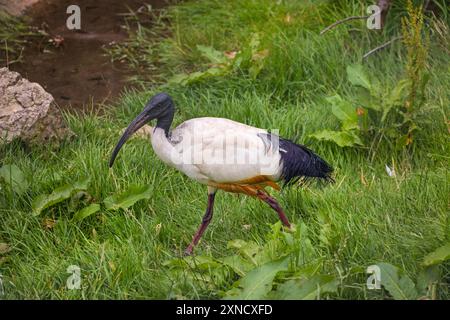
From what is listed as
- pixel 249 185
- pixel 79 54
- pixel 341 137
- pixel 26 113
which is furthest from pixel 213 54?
pixel 249 185

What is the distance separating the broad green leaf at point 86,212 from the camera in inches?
212

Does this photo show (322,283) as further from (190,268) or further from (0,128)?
(0,128)

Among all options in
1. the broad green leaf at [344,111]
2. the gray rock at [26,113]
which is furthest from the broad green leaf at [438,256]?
the gray rock at [26,113]

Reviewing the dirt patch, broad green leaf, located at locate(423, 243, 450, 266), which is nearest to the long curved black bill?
broad green leaf, located at locate(423, 243, 450, 266)

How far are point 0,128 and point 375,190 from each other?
246cm

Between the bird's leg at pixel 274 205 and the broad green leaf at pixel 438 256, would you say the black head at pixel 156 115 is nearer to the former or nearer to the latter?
the bird's leg at pixel 274 205

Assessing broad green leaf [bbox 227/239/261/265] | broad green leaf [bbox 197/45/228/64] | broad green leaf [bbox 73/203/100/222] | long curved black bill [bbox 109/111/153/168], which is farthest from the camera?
broad green leaf [bbox 197/45/228/64]

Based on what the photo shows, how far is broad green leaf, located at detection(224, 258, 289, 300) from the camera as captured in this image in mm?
4238

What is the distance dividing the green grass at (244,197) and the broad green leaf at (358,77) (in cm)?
36

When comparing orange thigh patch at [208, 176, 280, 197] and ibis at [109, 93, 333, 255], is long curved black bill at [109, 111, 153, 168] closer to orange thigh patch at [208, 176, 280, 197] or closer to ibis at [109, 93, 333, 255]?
ibis at [109, 93, 333, 255]

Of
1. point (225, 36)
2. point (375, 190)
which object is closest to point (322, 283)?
point (375, 190)

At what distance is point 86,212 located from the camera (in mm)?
5395

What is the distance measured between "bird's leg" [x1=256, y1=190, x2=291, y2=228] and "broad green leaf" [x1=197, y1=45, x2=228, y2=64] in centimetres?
233

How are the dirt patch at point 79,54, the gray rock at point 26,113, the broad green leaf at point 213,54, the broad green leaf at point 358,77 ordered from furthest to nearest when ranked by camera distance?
the dirt patch at point 79,54, the broad green leaf at point 213,54, the broad green leaf at point 358,77, the gray rock at point 26,113
